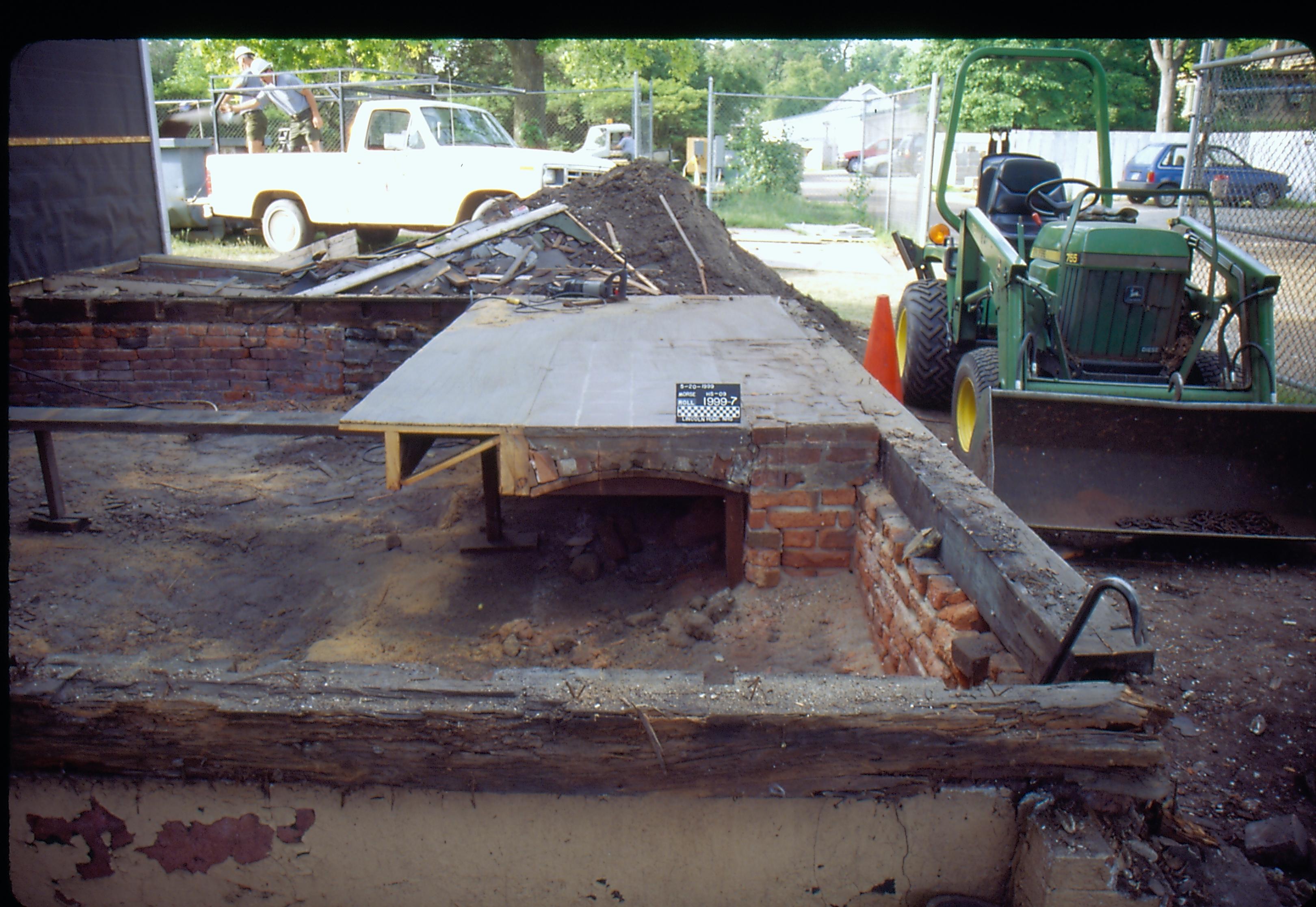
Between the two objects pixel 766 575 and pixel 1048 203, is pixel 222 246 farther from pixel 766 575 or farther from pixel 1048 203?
pixel 766 575

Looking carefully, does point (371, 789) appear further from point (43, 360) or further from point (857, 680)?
point (43, 360)

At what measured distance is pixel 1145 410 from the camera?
4562mm

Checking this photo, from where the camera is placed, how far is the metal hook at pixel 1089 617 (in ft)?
6.09

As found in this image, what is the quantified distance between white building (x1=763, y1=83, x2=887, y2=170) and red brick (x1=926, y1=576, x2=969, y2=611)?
16404 millimetres

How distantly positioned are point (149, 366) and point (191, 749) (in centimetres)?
565

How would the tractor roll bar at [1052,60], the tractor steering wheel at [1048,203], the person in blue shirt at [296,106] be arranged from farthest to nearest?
the person in blue shirt at [296,106] → the tractor steering wheel at [1048,203] → the tractor roll bar at [1052,60]

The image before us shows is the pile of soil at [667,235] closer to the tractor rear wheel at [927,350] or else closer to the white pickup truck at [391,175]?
the tractor rear wheel at [927,350]

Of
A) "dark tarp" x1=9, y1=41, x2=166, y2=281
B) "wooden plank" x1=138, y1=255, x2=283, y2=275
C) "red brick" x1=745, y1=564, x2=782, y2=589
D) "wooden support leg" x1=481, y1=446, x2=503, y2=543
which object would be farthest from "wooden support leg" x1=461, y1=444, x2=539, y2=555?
"dark tarp" x1=9, y1=41, x2=166, y2=281

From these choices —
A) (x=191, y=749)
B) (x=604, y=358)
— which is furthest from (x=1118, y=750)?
(x=604, y=358)

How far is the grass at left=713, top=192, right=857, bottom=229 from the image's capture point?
19672mm

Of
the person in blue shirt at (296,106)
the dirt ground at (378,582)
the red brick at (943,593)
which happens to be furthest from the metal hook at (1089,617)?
the person in blue shirt at (296,106)

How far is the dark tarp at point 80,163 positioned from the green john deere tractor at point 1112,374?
8.01 meters

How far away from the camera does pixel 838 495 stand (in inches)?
142

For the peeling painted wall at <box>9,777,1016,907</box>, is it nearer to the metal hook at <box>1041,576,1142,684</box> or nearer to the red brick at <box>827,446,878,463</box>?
the metal hook at <box>1041,576,1142,684</box>
